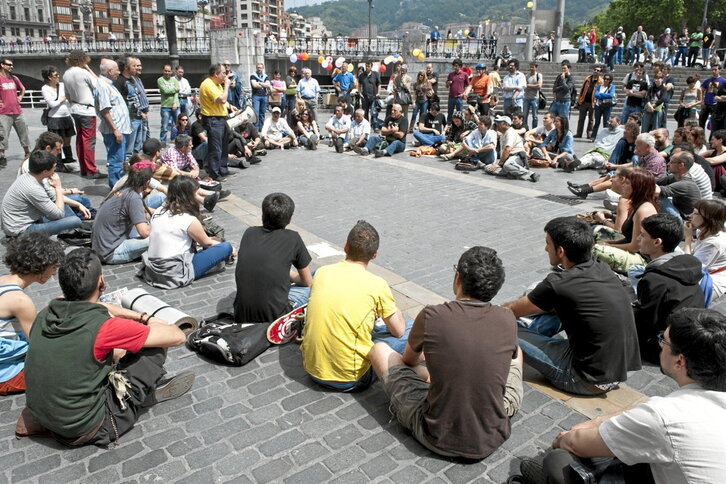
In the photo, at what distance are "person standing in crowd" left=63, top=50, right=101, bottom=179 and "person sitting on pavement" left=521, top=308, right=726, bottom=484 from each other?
9130 millimetres

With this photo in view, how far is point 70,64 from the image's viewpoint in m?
9.19

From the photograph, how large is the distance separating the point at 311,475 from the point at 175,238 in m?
3.26

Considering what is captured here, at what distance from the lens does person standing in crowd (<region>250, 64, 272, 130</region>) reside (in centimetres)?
1528

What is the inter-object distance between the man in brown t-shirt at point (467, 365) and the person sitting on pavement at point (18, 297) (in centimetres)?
245

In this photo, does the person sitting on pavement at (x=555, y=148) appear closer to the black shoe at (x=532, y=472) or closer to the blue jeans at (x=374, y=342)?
the blue jeans at (x=374, y=342)

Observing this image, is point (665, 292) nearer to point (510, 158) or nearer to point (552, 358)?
point (552, 358)

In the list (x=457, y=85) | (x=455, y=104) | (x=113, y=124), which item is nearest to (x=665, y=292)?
(x=113, y=124)

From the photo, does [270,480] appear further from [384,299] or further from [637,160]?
[637,160]

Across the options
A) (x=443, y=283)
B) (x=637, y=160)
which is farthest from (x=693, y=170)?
(x=443, y=283)

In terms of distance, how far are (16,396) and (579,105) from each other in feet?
47.9

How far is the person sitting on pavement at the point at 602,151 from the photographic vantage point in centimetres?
1143

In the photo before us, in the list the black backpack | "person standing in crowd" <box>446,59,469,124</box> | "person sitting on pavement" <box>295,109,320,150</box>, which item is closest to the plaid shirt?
"person sitting on pavement" <box>295,109,320,150</box>

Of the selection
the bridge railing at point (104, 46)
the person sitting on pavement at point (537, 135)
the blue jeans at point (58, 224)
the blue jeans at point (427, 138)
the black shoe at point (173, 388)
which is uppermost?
the bridge railing at point (104, 46)


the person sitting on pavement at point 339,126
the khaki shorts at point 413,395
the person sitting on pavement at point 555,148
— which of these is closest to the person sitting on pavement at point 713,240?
the khaki shorts at point 413,395
